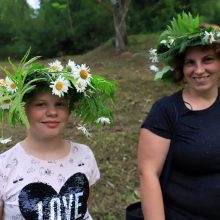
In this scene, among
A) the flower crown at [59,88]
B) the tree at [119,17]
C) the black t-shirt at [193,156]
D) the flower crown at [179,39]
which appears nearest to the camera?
the flower crown at [59,88]

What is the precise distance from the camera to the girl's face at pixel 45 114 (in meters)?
2.11

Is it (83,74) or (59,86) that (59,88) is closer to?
(59,86)

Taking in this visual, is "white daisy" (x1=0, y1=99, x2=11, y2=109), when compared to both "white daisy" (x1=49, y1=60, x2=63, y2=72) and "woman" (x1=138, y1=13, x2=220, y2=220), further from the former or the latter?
"woman" (x1=138, y1=13, x2=220, y2=220)

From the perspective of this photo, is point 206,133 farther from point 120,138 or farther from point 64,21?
point 64,21

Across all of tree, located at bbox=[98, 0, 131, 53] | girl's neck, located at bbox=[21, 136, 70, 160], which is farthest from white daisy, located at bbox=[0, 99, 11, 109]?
tree, located at bbox=[98, 0, 131, 53]

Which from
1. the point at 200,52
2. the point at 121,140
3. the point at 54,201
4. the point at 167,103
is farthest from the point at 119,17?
the point at 54,201

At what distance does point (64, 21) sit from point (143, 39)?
5.76 metres

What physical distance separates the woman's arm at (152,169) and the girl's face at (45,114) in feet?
1.38

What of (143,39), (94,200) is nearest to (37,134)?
(94,200)

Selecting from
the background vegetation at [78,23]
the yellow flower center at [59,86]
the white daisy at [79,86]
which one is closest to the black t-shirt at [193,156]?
the white daisy at [79,86]

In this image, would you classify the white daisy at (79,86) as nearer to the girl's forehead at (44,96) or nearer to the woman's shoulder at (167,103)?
the girl's forehead at (44,96)

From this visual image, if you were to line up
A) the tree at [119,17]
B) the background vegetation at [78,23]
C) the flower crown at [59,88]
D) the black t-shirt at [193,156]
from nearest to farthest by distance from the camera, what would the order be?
the flower crown at [59,88], the black t-shirt at [193,156], the tree at [119,17], the background vegetation at [78,23]

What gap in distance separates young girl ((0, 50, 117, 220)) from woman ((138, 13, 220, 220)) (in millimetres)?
319

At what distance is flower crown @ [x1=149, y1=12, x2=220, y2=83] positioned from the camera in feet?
7.34
